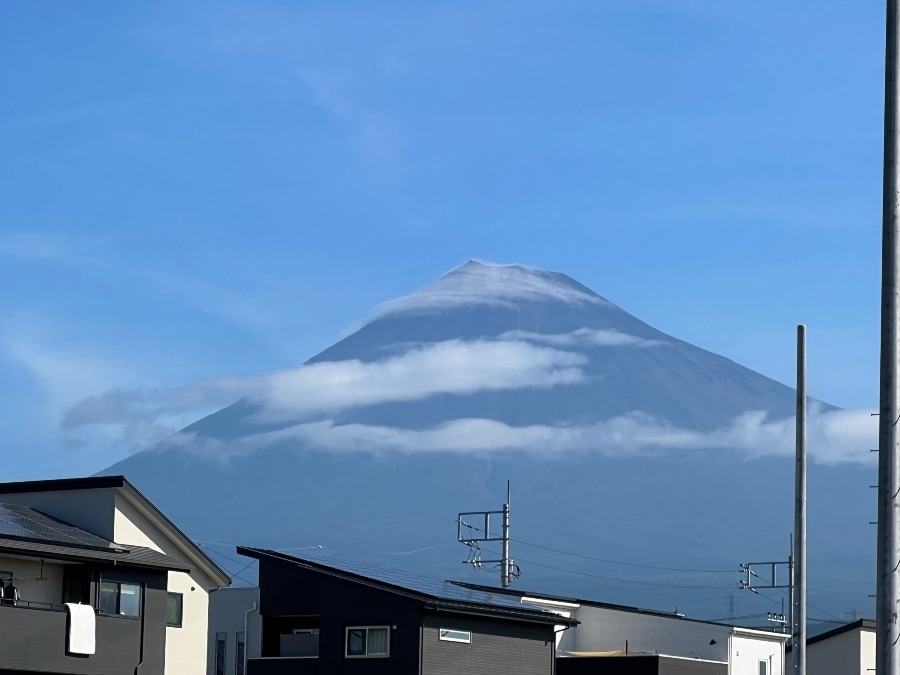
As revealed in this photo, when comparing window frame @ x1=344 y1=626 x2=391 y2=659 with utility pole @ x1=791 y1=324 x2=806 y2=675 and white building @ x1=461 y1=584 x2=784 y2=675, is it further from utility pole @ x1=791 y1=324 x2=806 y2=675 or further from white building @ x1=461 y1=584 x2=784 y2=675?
white building @ x1=461 y1=584 x2=784 y2=675

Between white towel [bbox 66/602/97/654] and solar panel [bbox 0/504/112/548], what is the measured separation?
1.65 metres

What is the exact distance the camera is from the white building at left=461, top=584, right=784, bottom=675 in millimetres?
63562

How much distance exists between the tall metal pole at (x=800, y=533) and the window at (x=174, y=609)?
17883 mm

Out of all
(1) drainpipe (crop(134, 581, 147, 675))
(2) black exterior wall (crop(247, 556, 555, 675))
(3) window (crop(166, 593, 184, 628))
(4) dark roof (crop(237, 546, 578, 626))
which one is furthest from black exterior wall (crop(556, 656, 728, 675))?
(1) drainpipe (crop(134, 581, 147, 675))

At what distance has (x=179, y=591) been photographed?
157 feet

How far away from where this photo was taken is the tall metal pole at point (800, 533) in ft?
120

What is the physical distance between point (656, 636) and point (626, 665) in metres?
9.57

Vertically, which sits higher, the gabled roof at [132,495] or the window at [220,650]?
the gabled roof at [132,495]

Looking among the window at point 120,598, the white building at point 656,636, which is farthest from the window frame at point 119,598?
the white building at point 656,636

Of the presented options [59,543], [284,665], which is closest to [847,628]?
[284,665]

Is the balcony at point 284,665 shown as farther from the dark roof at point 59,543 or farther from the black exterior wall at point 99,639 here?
the black exterior wall at point 99,639

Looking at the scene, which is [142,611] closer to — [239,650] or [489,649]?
[489,649]

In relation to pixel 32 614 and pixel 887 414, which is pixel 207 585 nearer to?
pixel 32 614

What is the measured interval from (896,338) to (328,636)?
1132 inches
